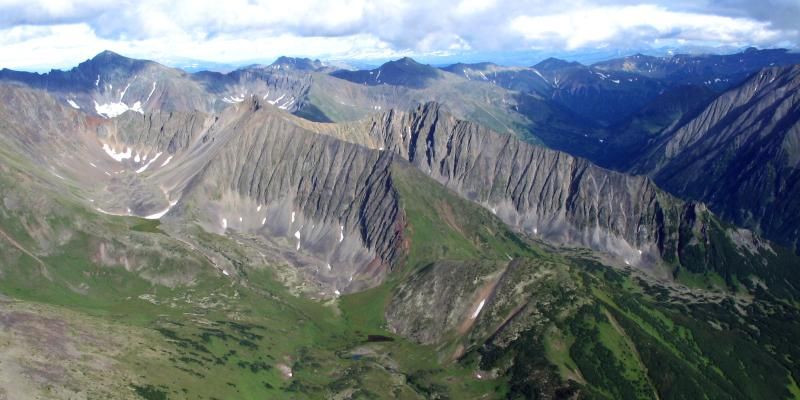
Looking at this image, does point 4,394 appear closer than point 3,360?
Yes

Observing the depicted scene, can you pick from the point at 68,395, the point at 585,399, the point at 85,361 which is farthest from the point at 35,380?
the point at 585,399

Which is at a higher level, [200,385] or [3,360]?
[3,360]

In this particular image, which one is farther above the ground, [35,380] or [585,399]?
[35,380]

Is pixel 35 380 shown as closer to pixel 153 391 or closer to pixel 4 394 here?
pixel 4 394

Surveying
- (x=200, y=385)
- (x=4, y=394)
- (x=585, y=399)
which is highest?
(x=4, y=394)

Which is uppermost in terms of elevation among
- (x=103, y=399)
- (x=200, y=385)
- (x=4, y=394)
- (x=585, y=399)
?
(x=4, y=394)

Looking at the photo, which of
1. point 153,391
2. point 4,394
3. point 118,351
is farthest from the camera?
point 118,351

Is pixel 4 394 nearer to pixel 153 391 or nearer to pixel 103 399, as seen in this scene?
pixel 103 399

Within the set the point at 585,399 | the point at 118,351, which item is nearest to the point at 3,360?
the point at 118,351

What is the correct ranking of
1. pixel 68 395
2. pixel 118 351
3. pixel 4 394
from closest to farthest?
pixel 4 394
pixel 68 395
pixel 118 351
